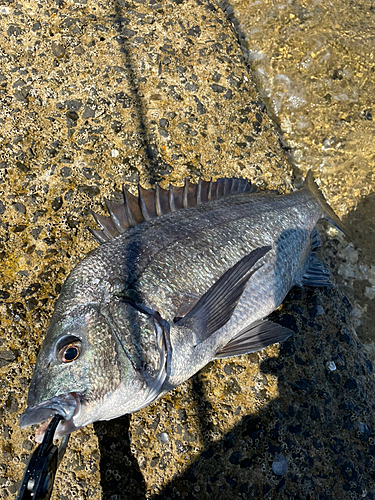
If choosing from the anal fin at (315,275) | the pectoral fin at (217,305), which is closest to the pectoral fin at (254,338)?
the pectoral fin at (217,305)

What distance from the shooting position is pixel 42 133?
2.95 meters

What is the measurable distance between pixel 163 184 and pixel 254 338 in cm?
138

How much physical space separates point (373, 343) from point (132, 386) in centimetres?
268

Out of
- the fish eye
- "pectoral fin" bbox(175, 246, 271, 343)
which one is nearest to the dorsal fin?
"pectoral fin" bbox(175, 246, 271, 343)

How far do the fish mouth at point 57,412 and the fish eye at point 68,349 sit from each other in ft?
0.51

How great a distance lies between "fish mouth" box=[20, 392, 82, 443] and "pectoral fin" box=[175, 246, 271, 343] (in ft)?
2.07

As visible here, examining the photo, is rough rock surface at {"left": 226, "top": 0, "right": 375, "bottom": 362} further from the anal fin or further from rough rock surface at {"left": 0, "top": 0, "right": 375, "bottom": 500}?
the anal fin

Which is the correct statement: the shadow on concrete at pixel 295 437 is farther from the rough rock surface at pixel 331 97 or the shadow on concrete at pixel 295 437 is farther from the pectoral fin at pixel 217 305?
the rough rock surface at pixel 331 97

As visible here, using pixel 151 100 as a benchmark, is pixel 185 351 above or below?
Result: below

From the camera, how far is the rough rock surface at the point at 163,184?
7.47ft

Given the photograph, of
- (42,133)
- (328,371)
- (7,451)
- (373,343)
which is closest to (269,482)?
(328,371)

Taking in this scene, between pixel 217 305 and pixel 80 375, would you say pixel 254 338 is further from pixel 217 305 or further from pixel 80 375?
pixel 80 375

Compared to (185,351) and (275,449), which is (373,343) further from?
(185,351)

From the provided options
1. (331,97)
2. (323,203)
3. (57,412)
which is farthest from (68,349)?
(331,97)
